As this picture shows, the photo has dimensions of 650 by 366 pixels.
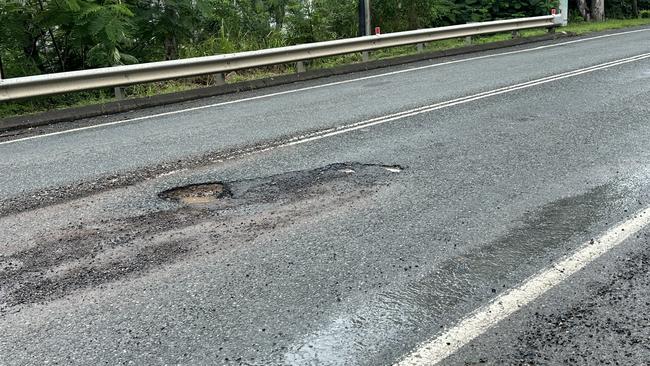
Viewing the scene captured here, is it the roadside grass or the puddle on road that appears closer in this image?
the puddle on road

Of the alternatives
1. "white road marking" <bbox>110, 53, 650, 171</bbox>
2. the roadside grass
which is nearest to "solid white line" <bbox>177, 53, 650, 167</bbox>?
"white road marking" <bbox>110, 53, 650, 171</bbox>

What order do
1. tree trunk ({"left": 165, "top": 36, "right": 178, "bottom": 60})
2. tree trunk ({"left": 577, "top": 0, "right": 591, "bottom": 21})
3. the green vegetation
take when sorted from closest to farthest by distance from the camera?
the green vegetation < tree trunk ({"left": 165, "top": 36, "right": 178, "bottom": 60}) < tree trunk ({"left": 577, "top": 0, "right": 591, "bottom": 21})

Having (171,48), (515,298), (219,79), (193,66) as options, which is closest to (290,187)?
(515,298)

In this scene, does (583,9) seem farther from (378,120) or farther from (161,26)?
(378,120)

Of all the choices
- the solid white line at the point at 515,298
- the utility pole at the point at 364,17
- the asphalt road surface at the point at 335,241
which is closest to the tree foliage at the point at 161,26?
the utility pole at the point at 364,17

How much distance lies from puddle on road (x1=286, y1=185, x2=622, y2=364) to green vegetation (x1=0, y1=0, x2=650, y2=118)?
28.0 ft

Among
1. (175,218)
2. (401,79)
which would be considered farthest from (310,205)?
(401,79)

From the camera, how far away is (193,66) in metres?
11.8

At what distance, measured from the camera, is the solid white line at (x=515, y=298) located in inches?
120

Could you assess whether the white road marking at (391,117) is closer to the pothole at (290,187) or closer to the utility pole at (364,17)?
the pothole at (290,187)

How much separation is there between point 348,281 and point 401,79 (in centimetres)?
903

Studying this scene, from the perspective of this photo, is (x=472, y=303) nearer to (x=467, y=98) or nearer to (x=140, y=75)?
(x=467, y=98)

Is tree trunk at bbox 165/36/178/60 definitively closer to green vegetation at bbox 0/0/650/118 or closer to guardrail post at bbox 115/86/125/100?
green vegetation at bbox 0/0/650/118

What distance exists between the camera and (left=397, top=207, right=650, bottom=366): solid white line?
3.04m
